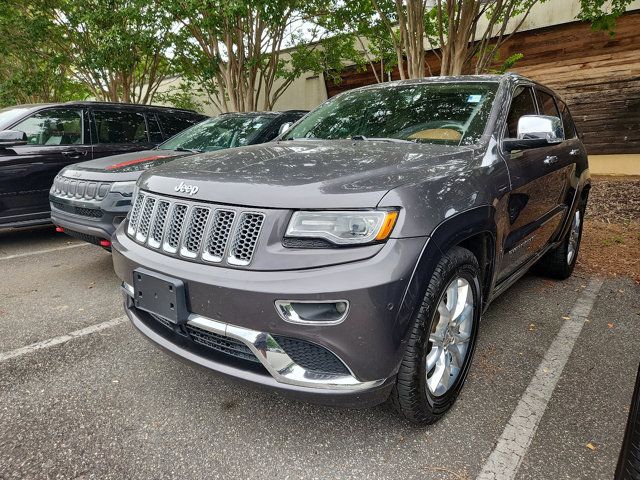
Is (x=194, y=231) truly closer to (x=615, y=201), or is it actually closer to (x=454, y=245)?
(x=454, y=245)

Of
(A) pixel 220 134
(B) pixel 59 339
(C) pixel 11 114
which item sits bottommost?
(B) pixel 59 339

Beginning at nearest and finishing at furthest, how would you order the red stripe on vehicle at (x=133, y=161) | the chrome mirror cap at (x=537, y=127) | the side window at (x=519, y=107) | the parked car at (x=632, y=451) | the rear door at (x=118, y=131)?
the parked car at (x=632, y=451) < the chrome mirror cap at (x=537, y=127) < the side window at (x=519, y=107) < the red stripe on vehicle at (x=133, y=161) < the rear door at (x=118, y=131)

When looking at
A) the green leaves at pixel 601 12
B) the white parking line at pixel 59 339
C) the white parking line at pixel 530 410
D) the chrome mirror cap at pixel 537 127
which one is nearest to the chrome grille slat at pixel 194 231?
the white parking line at pixel 530 410

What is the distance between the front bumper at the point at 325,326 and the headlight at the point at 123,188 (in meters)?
2.40

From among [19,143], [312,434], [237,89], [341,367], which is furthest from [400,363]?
[237,89]

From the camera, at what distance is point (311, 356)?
1726 millimetres

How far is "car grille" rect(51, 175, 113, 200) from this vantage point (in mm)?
3945

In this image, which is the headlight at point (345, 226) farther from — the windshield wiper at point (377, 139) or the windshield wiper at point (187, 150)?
the windshield wiper at point (187, 150)

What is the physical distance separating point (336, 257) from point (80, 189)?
133 inches

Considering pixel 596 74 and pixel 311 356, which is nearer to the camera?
pixel 311 356

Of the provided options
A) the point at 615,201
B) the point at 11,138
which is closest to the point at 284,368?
the point at 11,138

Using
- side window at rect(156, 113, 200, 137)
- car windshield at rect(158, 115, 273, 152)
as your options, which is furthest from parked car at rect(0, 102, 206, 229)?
car windshield at rect(158, 115, 273, 152)

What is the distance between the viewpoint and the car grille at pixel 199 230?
5.87 ft

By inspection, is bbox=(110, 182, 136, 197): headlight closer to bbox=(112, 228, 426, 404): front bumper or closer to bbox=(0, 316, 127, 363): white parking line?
bbox=(0, 316, 127, 363): white parking line
